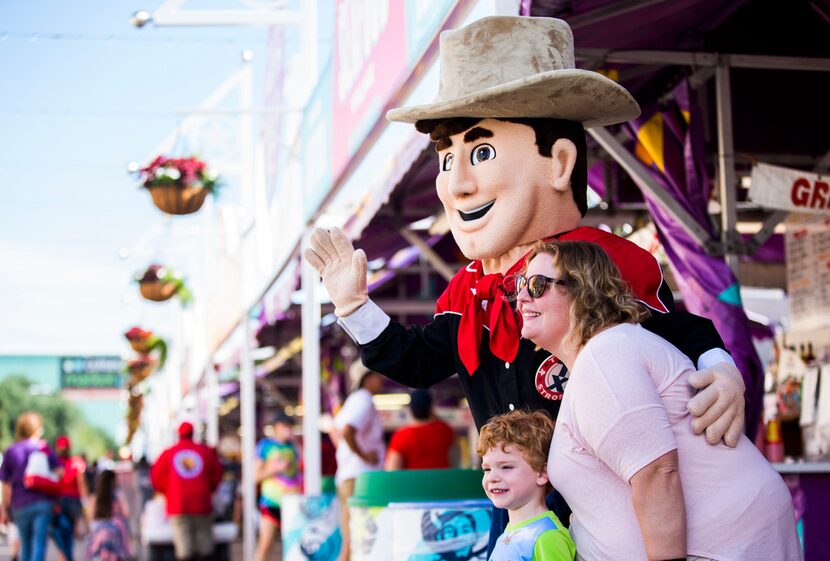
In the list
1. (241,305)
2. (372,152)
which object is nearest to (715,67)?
(372,152)

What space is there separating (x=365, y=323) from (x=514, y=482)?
777 millimetres

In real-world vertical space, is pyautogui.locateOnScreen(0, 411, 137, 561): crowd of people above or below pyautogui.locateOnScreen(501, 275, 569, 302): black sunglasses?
below

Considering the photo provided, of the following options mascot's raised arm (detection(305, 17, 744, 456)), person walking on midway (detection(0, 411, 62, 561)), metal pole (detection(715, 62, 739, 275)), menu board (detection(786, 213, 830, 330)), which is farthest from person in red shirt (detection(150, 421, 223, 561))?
mascot's raised arm (detection(305, 17, 744, 456))

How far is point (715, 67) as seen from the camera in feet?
21.7

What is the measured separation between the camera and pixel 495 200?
3.89 meters

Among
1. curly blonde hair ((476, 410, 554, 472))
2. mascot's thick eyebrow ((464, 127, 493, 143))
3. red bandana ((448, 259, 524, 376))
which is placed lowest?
curly blonde hair ((476, 410, 554, 472))

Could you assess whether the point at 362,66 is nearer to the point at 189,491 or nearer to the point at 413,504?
the point at 413,504

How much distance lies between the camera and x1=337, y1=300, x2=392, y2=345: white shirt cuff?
3805 mm

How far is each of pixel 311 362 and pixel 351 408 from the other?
582 millimetres

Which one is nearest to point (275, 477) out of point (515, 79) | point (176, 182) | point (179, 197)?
point (179, 197)

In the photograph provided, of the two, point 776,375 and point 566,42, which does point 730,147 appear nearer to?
point 776,375

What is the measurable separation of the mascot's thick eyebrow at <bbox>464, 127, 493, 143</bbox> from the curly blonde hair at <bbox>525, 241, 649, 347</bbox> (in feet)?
2.80

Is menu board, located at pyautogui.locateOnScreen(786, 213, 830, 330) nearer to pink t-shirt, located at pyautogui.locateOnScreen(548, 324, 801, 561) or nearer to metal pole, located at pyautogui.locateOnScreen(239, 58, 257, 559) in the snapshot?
pink t-shirt, located at pyautogui.locateOnScreen(548, 324, 801, 561)

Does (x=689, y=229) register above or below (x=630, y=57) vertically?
below
